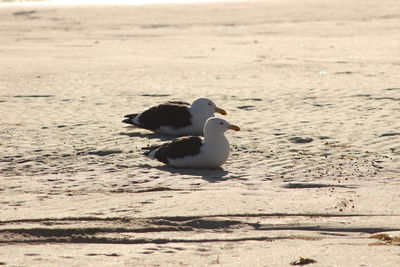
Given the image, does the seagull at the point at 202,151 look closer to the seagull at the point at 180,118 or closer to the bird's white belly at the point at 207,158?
the bird's white belly at the point at 207,158

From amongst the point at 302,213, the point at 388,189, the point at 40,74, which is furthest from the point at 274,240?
the point at 40,74

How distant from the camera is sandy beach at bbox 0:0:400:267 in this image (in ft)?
21.0

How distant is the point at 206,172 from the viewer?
9.28m

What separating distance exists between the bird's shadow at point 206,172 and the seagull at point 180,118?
1932 millimetres

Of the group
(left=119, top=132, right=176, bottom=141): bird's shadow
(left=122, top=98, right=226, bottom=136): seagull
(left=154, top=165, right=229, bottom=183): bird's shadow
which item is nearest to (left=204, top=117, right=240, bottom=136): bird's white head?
(left=154, top=165, right=229, bottom=183): bird's shadow

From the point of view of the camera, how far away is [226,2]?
1695 inches

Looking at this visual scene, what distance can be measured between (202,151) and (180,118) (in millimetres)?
2226

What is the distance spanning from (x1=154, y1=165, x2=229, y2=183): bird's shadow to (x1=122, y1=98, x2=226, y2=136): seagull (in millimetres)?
1932

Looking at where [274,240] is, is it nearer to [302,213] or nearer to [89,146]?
[302,213]

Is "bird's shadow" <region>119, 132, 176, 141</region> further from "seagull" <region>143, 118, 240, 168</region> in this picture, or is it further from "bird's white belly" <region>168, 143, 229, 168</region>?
"bird's white belly" <region>168, 143, 229, 168</region>

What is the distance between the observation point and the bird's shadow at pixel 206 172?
891 cm

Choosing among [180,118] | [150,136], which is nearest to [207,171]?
[180,118]

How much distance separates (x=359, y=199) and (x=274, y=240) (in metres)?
1.57

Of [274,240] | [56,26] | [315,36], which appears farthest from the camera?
[56,26]
